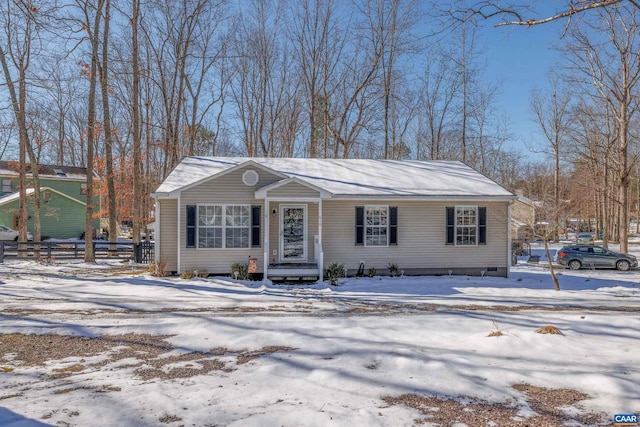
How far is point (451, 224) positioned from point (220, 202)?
797 cm

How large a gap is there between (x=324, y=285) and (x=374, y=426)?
9.70m

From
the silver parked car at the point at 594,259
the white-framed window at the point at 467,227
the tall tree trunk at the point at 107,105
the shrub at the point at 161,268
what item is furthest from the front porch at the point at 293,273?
the silver parked car at the point at 594,259

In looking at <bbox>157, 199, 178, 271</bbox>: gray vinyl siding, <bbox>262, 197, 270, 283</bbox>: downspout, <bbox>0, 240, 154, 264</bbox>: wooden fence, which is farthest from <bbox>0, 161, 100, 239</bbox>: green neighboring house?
<bbox>262, 197, 270, 283</bbox>: downspout

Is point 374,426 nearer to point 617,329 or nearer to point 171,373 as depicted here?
point 171,373

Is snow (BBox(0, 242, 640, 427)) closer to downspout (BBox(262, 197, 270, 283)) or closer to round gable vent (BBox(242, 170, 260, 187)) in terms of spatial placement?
→ downspout (BBox(262, 197, 270, 283))

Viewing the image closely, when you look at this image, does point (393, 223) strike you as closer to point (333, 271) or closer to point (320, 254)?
point (333, 271)

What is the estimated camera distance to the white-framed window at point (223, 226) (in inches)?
555

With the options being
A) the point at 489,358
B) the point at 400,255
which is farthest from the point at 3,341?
the point at 400,255

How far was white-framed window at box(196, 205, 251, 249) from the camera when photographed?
46.2 feet

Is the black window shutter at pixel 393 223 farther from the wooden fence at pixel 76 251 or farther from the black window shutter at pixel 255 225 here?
the wooden fence at pixel 76 251

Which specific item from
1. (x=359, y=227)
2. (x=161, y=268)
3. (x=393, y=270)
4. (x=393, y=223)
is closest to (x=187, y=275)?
(x=161, y=268)

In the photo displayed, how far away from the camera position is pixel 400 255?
1518 centimetres

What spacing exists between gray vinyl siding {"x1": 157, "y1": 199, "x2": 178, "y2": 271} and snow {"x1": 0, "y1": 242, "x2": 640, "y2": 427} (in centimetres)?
233

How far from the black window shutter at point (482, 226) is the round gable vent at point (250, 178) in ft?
26.0
